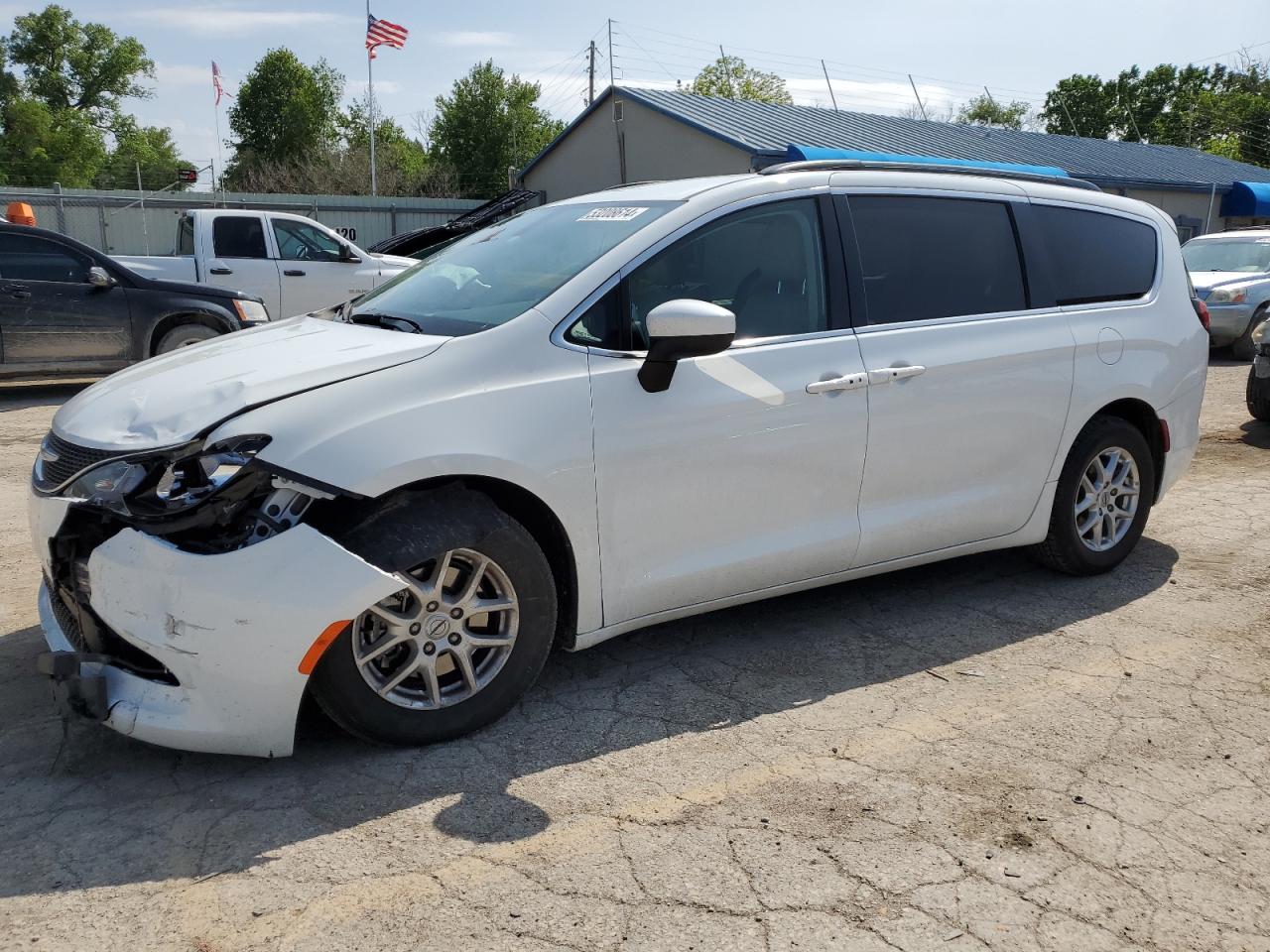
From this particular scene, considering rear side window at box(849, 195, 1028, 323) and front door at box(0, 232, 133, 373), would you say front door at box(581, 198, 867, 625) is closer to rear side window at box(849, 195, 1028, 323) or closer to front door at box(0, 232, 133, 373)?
rear side window at box(849, 195, 1028, 323)

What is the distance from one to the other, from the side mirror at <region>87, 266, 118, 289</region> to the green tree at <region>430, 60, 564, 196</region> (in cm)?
4094

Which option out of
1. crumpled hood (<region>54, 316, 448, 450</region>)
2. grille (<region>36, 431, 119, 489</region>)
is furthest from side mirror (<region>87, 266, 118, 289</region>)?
grille (<region>36, 431, 119, 489</region>)

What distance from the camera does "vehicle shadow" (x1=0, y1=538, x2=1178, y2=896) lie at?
2.93 m

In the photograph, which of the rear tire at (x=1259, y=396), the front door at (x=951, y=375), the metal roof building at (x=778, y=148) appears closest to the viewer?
the front door at (x=951, y=375)

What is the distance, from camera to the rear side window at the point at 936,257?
4324 millimetres

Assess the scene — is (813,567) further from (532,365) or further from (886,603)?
(532,365)

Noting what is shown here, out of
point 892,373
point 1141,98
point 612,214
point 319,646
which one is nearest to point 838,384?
point 892,373

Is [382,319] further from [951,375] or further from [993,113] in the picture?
[993,113]

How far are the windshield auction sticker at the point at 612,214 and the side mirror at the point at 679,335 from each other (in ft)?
1.83

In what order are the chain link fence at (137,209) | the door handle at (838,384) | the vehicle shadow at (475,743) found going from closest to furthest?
the vehicle shadow at (475,743)
the door handle at (838,384)
the chain link fence at (137,209)

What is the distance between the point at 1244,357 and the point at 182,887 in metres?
15.1

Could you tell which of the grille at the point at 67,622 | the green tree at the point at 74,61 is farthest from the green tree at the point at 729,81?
the grille at the point at 67,622

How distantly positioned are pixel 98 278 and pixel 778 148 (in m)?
15.8

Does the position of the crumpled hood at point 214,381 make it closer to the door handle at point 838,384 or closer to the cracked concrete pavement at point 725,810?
the cracked concrete pavement at point 725,810
